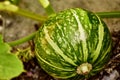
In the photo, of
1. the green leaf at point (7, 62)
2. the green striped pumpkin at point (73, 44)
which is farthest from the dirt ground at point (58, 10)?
the green leaf at point (7, 62)

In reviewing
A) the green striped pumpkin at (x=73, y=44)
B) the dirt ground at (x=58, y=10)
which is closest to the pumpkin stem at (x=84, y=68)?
the green striped pumpkin at (x=73, y=44)

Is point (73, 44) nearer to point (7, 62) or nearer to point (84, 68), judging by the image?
point (84, 68)

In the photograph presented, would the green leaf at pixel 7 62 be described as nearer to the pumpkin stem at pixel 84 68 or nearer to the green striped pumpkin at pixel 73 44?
→ the green striped pumpkin at pixel 73 44

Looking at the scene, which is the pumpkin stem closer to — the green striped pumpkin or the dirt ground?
the green striped pumpkin

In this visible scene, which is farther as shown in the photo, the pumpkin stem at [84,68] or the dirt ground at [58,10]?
the dirt ground at [58,10]

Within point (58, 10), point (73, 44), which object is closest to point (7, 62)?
point (73, 44)

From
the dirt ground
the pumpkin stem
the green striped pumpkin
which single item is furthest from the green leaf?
the dirt ground

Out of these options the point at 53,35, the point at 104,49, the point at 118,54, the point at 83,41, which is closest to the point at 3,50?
the point at 53,35

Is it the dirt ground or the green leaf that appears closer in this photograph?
the green leaf
